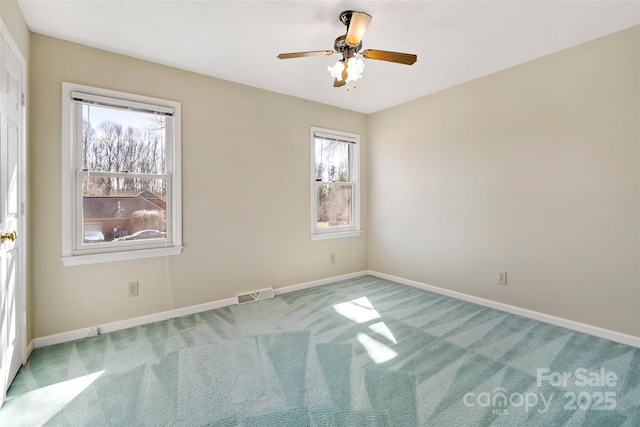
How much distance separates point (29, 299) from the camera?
7.91 feet

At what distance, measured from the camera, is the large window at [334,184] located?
4234 millimetres

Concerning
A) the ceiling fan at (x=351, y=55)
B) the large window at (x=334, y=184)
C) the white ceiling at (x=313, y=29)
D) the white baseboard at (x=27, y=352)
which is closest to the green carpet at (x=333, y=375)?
the white baseboard at (x=27, y=352)

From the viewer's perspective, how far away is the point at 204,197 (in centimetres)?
327

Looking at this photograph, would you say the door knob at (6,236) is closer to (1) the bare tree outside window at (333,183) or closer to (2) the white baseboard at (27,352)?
(2) the white baseboard at (27,352)

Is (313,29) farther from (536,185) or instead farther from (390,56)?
(536,185)

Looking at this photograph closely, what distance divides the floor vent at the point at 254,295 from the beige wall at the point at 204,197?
72 millimetres

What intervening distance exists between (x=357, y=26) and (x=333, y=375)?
2313 millimetres

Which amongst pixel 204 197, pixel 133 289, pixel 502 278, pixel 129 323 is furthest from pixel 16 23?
pixel 502 278

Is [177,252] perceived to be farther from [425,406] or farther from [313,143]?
[425,406]

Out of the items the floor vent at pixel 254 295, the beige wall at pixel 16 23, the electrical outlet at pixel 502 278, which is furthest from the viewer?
the floor vent at pixel 254 295

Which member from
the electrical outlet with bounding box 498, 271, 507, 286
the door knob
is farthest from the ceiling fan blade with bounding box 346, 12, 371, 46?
the electrical outlet with bounding box 498, 271, 507, 286

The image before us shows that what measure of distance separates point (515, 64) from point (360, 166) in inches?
89.3

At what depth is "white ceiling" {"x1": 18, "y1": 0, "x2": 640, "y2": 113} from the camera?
2.17 m

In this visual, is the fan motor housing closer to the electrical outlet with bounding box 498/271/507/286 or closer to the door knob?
the door knob
